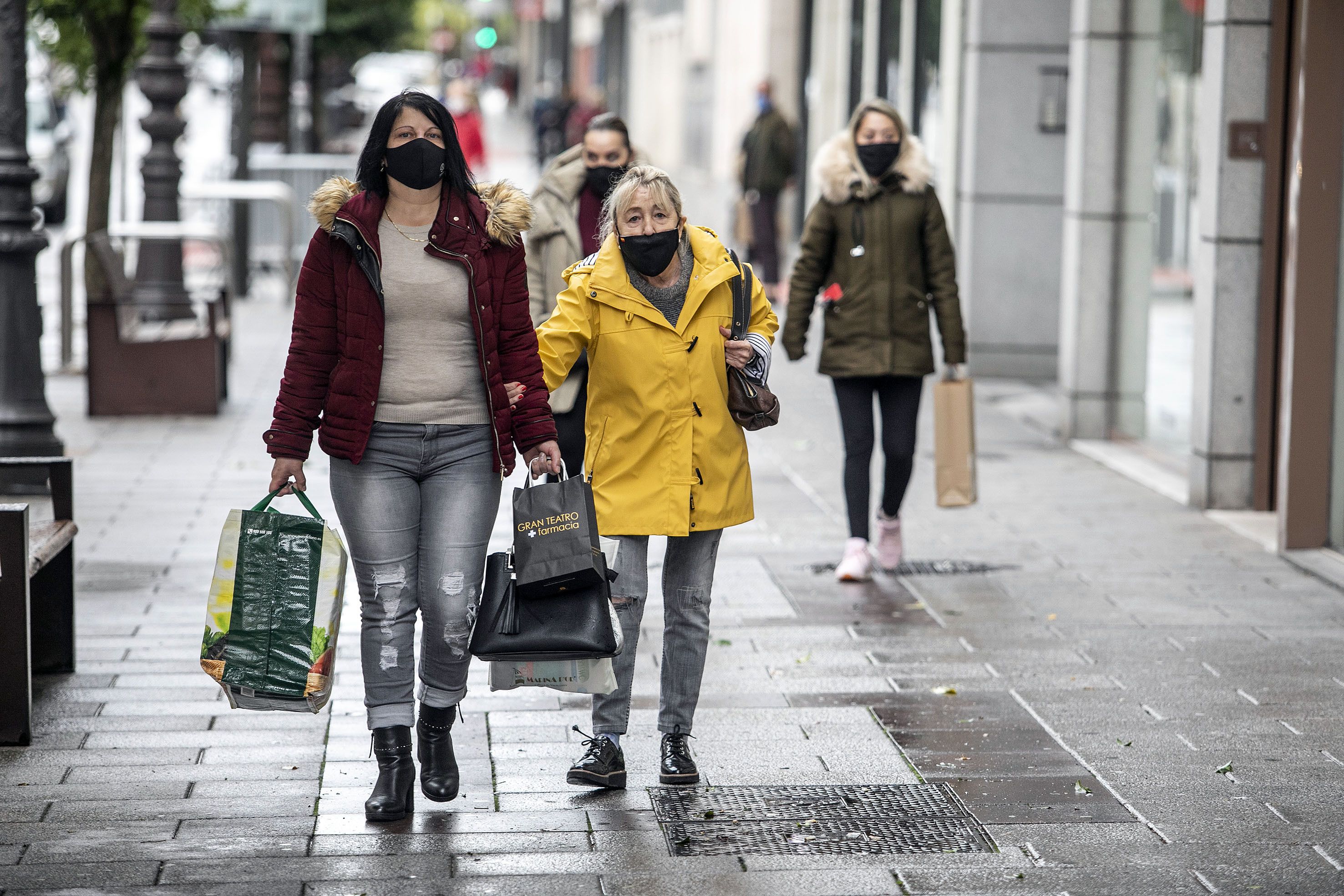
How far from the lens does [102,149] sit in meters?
14.1

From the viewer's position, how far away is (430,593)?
15.5 feet

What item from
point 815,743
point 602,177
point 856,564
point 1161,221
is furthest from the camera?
point 1161,221

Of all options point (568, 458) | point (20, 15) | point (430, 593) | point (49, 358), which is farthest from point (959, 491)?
point (49, 358)

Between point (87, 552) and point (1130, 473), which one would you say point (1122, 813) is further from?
point (1130, 473)

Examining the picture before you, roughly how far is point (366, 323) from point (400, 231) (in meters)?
0.25

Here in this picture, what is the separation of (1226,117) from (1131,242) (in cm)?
234

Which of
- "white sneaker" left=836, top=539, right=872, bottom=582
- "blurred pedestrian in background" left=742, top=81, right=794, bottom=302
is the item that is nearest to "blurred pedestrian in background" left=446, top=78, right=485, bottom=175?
"blurred pedestrian in background" left=742, top=81, right=794, bottom=302

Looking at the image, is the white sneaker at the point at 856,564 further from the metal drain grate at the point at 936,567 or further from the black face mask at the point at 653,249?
the black face mask at the point at 653,249

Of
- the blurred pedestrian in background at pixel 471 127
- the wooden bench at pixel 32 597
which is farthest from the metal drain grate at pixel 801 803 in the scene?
the blurred pedestrian in background at pixel 471 127

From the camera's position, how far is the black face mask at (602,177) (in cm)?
656

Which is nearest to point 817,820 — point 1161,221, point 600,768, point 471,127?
point 600,768

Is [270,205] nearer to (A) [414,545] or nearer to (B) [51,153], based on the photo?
(B) [51,153]

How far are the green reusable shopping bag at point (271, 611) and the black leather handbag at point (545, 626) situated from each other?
38 cm

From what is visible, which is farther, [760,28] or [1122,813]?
[760,28]
